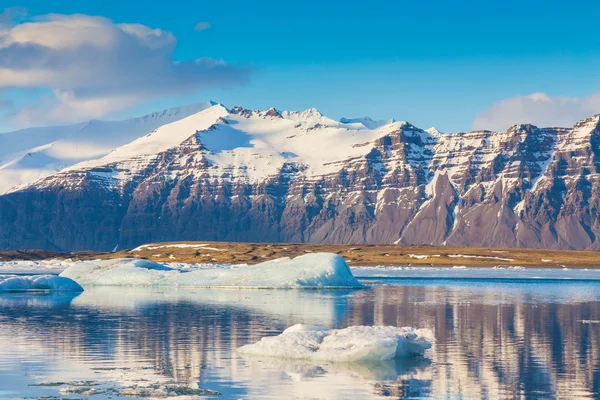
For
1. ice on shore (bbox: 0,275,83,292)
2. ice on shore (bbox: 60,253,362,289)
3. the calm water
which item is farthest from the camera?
ice on shore (bbox: 60,253,362,289)

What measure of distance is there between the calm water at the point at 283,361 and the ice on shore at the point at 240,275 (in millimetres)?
12259

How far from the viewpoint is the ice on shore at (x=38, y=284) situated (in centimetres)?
8944

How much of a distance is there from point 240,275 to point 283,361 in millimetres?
57781

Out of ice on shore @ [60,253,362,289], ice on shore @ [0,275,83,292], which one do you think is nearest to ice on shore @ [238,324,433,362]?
ice on shore @ [60,253,362,289]

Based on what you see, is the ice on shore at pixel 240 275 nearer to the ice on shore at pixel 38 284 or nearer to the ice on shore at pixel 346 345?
the ice on shore at pixel 38 284

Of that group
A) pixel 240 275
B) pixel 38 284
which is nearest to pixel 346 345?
pixel 240 275

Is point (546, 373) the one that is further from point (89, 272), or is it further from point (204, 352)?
point (89, 272)

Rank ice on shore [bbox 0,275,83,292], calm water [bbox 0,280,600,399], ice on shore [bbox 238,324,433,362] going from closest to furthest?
calm water [bbox 0,280,600,399], ice on shore [bbox 238,324,433,362], ice on shore [bbox 0,275,83,292]

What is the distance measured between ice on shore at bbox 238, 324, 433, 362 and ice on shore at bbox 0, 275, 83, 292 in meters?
52.7

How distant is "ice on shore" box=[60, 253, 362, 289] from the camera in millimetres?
92062

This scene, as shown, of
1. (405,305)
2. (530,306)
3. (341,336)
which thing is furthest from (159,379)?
(530,306)

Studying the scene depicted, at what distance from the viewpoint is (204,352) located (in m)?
41.7

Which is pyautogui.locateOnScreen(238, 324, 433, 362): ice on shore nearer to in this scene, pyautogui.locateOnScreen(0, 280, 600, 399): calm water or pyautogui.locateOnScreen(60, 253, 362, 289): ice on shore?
pyautogui.locateOnScreen(0, 280, 600, 399): calm water

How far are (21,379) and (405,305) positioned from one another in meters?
41.7
